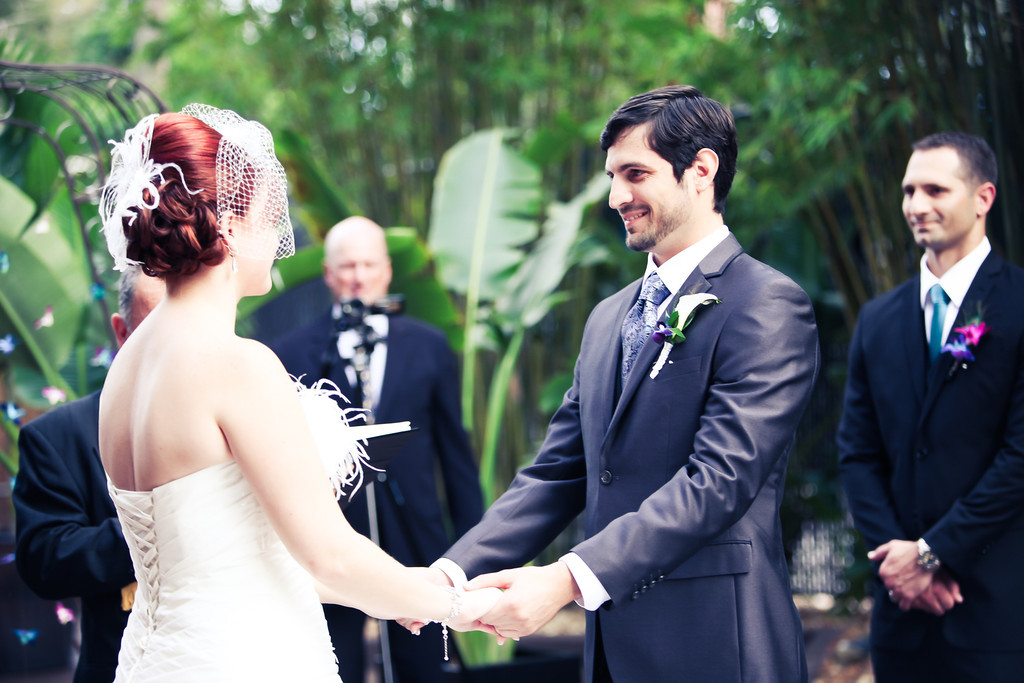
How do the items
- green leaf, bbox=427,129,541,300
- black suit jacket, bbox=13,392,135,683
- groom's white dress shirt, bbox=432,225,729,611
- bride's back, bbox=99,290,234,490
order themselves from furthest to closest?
green leaf, bbox=427,129,541,300
black suit jacket, bbox=13,392,135,683
groom's white dress shirt, bbox=432,225,729,611
bride's back, bbox=99,290,234,490

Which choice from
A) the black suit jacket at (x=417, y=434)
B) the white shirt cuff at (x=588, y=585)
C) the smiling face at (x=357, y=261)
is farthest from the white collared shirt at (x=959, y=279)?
the smiling face at (x=357, y=261)

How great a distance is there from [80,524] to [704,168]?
190cm

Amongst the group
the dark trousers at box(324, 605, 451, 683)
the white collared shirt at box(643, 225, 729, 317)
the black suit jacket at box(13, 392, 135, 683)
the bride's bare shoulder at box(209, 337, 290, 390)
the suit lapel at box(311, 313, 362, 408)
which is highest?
the white collared shirt at box(643, 225, 729, 317)

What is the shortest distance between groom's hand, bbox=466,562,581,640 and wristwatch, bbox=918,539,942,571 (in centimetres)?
131

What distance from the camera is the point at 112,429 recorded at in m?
1.86

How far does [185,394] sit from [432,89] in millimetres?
5365

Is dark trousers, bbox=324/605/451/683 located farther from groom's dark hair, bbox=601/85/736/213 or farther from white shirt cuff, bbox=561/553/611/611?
groom's dark hair, bbox=601/85/736/213

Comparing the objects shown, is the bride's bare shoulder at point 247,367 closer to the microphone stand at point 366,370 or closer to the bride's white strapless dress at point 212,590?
the bride's white strapless dress at point 212,590

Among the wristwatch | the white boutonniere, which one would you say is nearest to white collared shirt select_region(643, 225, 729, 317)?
the white boutonniere

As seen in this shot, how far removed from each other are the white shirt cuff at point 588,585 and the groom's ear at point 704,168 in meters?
0.92

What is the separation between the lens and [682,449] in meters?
2.18

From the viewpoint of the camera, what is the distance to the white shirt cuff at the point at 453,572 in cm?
227

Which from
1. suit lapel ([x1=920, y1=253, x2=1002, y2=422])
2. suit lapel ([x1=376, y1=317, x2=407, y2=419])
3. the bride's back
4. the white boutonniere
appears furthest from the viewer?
suit lapel ([x1=376, y1=317, x2=407, y2=419])

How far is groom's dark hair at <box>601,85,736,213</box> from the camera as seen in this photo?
7.37 feet
